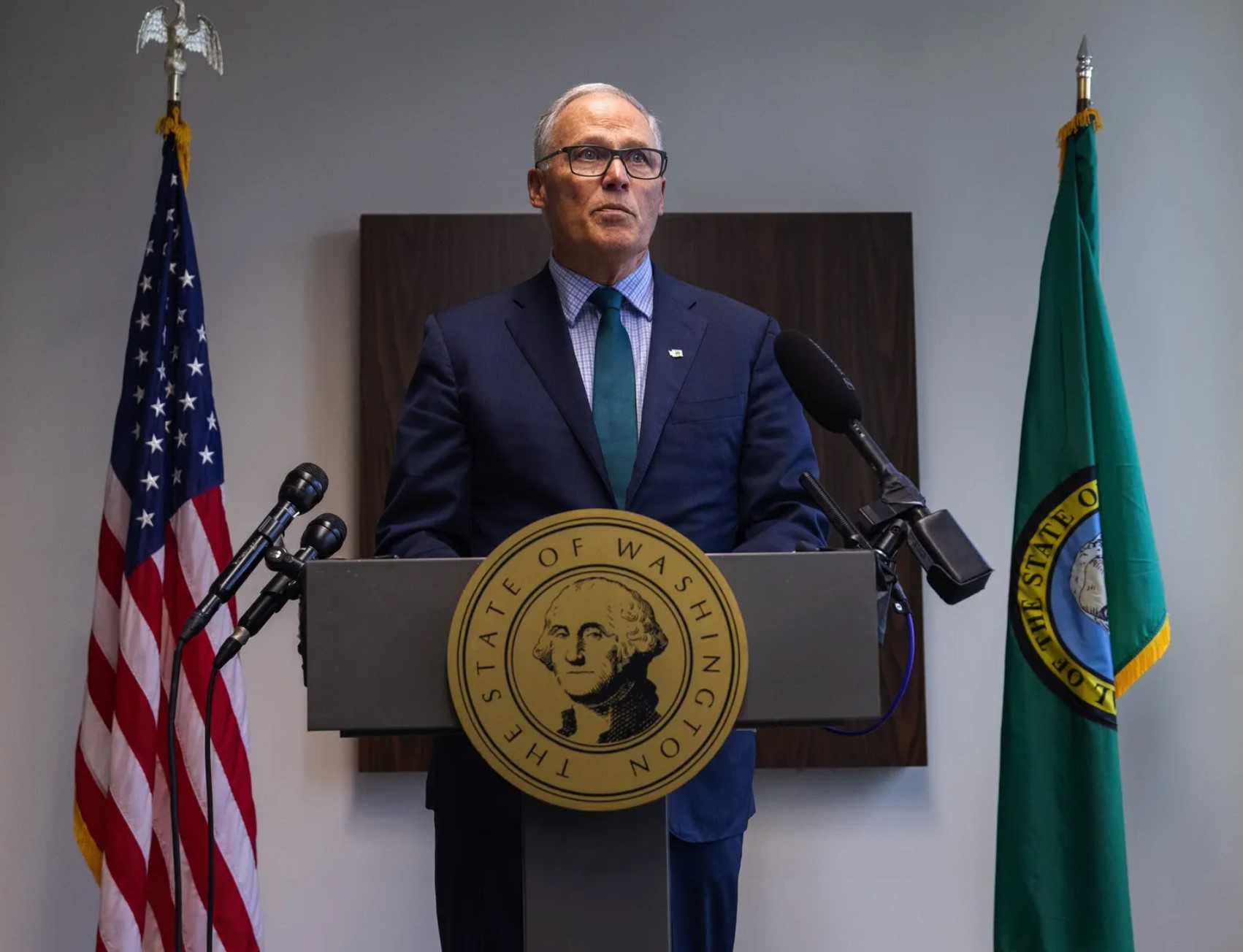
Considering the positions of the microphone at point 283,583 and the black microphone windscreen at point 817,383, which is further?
the black microphone windscreen at point 817,383

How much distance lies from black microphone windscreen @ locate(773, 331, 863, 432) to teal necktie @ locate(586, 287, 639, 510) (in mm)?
308

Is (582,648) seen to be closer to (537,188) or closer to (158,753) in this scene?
(537,188)

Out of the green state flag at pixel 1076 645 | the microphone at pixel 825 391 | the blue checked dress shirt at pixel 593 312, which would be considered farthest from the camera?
the green state flag at pixel 1076 645

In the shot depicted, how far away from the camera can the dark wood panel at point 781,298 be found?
2885mm

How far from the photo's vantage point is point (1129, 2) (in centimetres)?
310

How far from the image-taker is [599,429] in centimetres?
176

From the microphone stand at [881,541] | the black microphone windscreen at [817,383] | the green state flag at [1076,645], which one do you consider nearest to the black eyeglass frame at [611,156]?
the black microphone windscreen at [817,383]

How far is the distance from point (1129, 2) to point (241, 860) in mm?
2886

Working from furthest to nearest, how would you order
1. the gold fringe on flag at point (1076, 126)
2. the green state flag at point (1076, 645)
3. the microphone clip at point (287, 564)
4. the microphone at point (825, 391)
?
the gold fringe on flag at point (1076, 126) < the green state flag at point (1076, 645) < the microphone at point (825, 391) < the microphone clip at point (287, 564)

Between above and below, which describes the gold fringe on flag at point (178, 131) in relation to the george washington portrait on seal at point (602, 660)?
above

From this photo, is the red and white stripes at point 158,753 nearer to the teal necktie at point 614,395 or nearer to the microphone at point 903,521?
the teal necktie at point 614,395

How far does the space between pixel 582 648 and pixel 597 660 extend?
2 cm

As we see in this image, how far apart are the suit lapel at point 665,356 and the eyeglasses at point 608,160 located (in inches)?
6.7

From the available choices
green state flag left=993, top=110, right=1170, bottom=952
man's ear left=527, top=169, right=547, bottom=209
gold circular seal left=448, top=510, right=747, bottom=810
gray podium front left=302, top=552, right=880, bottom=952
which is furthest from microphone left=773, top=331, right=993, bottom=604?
green state flag left=993, top=110, right=1170, bottom=952
